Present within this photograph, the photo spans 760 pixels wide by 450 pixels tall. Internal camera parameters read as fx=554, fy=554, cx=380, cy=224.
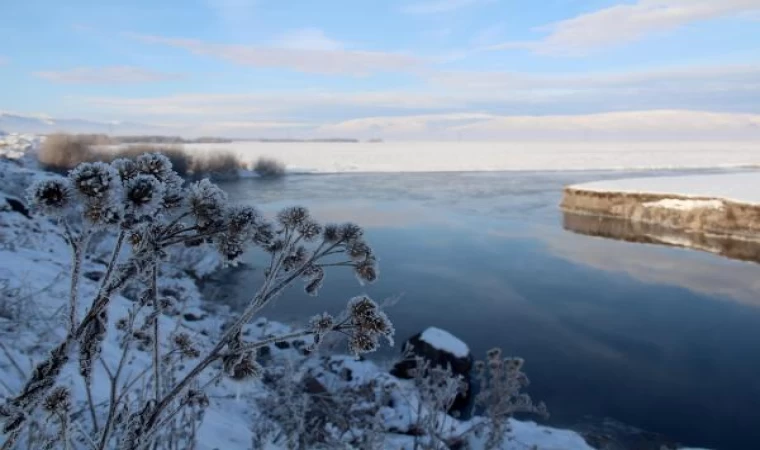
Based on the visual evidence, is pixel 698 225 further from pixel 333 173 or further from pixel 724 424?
pixel 333 173

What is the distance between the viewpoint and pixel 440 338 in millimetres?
10766

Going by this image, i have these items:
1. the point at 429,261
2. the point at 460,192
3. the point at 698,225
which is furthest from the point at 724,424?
the point at 460,192

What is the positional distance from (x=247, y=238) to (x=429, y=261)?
17576 millimetres

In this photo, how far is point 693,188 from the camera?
3091 cm

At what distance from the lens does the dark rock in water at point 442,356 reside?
10.1m

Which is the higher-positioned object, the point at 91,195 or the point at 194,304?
the point at 91,195

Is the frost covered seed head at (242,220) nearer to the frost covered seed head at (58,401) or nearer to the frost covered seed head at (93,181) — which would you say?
the frost covered seed head at (93,181)

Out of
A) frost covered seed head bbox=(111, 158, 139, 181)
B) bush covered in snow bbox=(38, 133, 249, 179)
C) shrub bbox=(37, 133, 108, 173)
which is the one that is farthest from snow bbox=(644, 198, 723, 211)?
shrub bbox=(37, 133, 108, 173)

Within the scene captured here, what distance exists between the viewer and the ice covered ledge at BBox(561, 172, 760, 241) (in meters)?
25.6

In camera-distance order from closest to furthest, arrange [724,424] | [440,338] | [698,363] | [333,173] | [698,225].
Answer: [724,424] → [440,338] → [698,363] → [698,225] → [333,173]

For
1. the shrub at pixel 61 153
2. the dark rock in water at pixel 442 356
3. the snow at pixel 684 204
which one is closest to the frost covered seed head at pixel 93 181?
the dark rock in water at pixel 442 356

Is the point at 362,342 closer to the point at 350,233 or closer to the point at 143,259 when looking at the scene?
the point at 350,233

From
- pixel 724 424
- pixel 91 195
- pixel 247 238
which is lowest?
pixel 724 424

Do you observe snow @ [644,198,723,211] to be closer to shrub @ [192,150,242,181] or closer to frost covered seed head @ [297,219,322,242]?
frost covered seed head @ [297,219,322,242]
